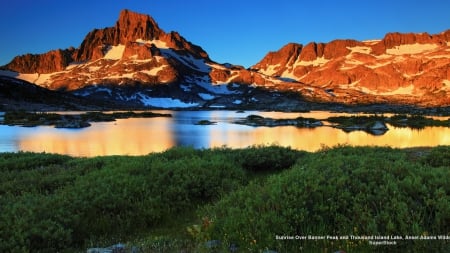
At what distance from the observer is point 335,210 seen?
8.98 metres

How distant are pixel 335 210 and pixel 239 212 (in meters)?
2.45

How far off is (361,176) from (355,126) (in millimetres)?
88305

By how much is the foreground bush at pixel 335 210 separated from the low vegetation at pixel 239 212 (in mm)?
26

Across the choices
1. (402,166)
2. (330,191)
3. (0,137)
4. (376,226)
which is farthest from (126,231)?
(0,137)

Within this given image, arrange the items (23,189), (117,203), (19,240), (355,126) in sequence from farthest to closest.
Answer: (355,126) → (23,189) → (117,203) → (19,240)

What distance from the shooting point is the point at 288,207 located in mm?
9211

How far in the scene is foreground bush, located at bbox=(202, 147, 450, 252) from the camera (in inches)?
323

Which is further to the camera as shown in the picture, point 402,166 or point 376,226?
point 402,166

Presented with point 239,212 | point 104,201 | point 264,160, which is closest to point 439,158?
point 264,160

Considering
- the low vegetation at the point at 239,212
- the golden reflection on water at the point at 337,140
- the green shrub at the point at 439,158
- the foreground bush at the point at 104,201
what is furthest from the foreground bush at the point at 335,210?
the golden reflection on water at the point at 337,140

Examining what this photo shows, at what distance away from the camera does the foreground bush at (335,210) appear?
26.9 feet

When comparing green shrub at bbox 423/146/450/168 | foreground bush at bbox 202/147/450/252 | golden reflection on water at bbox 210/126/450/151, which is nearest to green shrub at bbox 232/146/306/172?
green shrub at bbox 423/146/450/168

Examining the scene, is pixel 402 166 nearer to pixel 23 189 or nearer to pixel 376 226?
pixel 376 226

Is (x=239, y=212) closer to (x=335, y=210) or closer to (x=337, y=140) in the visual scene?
(x=335, y=210)
